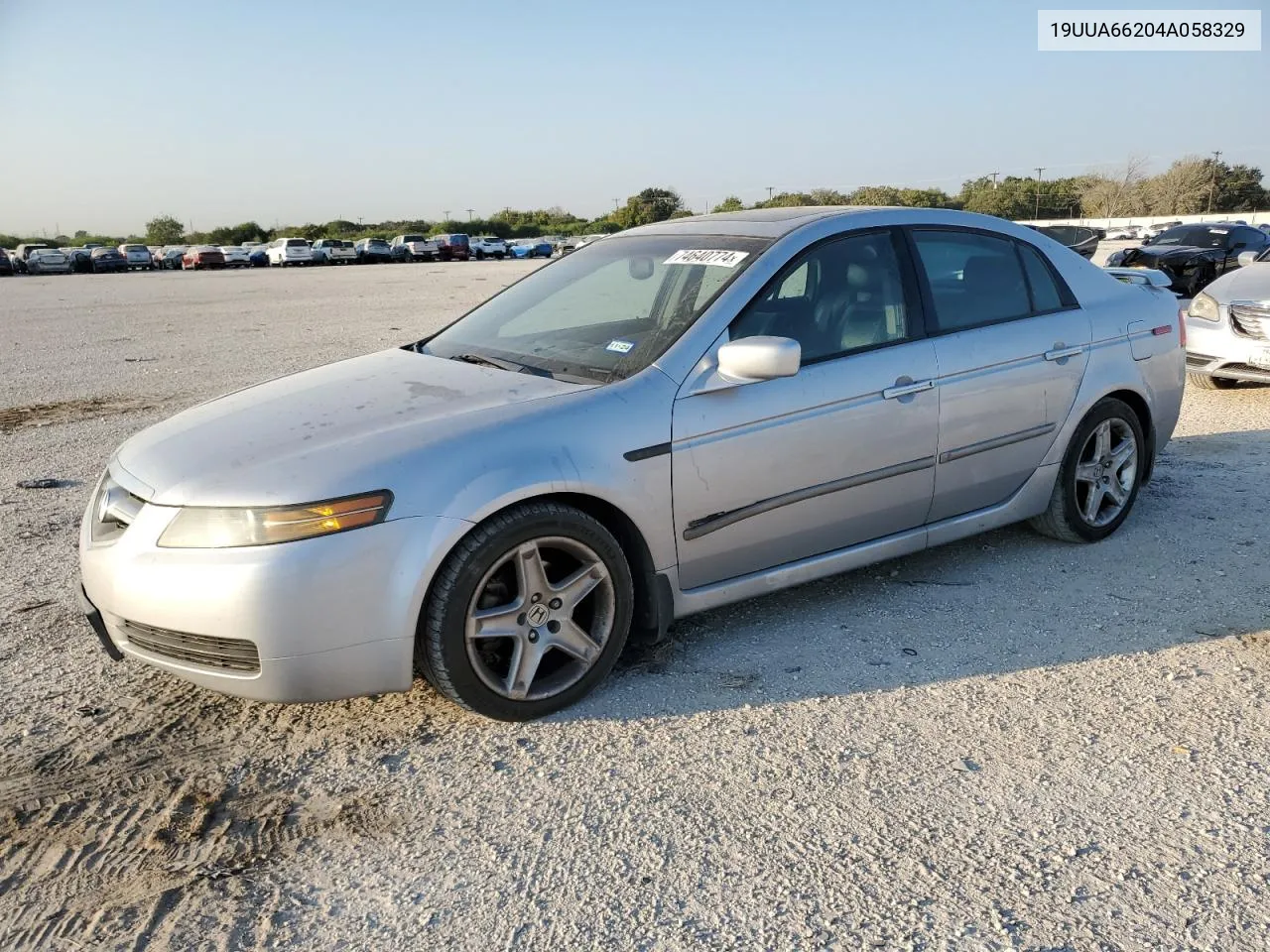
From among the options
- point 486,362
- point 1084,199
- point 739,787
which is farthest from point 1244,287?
point 1084,199

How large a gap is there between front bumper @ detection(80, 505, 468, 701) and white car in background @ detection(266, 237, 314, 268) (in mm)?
50491

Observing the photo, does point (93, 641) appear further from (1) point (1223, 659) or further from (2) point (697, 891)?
(1) point (1223, 659)

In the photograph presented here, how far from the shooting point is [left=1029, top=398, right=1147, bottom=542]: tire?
4.60 meters

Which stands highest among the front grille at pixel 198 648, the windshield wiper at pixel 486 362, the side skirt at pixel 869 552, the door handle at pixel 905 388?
the windshield wiper at pixel 486 362

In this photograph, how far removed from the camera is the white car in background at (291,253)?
49812mm

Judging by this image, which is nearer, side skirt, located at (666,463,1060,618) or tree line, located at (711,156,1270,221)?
side skirt, located at (666,463,1060,618)

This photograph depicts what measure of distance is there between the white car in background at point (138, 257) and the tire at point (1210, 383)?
5089 centimetres

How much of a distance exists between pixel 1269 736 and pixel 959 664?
3.05 ft

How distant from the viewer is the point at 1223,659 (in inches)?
141

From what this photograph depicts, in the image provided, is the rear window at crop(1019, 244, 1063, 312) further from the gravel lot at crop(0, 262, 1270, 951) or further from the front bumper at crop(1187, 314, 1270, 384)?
the front bumper at crop(1187, 314, 1270, 384)

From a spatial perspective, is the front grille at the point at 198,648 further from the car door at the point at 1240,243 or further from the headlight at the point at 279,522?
the car door at the point at 1240,243

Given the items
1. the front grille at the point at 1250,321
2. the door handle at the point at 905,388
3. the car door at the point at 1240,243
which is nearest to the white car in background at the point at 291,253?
the car door at the point at 1240,243

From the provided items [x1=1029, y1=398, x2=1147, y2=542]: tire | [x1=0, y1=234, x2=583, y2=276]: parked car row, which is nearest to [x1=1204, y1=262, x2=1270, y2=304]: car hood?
[x1=1029, y1=398, x2=1147, y2=542]: tire

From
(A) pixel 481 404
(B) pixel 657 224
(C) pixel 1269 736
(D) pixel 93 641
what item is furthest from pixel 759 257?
(D) pixel 93 641
